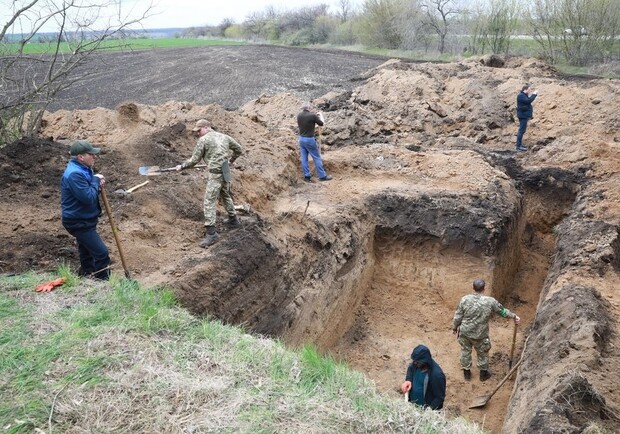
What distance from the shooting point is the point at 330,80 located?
26.1 m

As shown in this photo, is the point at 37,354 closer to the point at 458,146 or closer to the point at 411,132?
the point at 458,146

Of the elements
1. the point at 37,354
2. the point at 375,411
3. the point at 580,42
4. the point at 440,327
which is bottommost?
the point at 440,327

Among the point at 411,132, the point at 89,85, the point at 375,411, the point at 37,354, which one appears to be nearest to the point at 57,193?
the point at 37,354

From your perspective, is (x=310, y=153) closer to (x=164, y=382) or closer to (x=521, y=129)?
(x=521, y=129)

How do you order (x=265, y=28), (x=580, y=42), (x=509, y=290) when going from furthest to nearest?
(x=265, y=28), (x=580, y=42), (x=509, y=290)

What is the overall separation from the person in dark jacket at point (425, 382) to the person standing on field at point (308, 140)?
229 inches

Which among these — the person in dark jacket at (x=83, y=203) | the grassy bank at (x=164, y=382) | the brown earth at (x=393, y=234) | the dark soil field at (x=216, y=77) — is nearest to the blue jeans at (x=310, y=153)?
the brown earth at (x=393, y=234)

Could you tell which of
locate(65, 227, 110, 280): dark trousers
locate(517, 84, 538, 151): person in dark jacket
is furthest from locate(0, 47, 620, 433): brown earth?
locate(517, 84, 538, 151): person in dark jacket

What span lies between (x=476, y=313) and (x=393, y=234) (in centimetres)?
301

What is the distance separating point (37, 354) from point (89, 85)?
85.3 feet

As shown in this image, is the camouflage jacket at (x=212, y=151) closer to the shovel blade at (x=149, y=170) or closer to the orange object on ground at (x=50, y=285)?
the shovel blade at (x=149, y=170)

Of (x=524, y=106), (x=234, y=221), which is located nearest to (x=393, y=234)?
(x=234, y=221)

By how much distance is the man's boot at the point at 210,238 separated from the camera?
7770 millimetres

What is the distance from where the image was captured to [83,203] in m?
6.26
